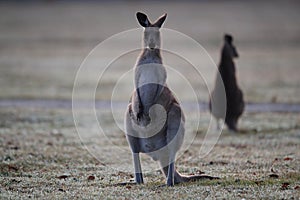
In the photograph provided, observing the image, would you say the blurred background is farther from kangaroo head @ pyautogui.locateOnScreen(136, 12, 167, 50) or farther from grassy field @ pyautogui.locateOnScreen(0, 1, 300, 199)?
kangaroo head @ pyautogui.locateOnScreen(136, 12, 167, 50)

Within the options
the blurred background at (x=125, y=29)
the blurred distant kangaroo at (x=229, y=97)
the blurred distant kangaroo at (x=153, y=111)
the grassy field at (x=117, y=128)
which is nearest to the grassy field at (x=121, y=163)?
the grassy field at (x=117, y=128)

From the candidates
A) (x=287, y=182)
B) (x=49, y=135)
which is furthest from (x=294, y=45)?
(x=287, y=182)

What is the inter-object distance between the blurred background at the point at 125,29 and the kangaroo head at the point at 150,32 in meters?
12.0

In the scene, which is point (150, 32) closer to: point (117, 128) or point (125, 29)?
point (117, 128)

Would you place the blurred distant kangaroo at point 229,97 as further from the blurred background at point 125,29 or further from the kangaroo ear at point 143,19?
the kangaroo ear at point 143,19

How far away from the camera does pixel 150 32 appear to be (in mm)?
9312

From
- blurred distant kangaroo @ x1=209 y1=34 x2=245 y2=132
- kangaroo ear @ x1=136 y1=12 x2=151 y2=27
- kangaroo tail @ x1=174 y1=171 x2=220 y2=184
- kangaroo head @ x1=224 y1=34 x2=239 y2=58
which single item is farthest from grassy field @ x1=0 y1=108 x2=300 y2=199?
kangaroo ear @ x1=136 y1=12 x2=151 y2=27

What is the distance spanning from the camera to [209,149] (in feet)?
43.4

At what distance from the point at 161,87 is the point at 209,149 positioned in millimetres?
4299

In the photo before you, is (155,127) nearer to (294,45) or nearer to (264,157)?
(264,157)

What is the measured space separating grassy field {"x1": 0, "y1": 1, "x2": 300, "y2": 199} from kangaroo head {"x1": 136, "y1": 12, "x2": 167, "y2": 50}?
2035 millimetres

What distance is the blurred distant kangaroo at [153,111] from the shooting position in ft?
30.1

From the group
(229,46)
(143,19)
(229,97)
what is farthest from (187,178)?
(229,46)

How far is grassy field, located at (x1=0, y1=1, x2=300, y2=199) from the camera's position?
9211 millimetres
